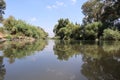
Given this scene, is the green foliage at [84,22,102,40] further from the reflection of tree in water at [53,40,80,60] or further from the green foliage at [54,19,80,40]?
the reflection of tree in water at [53,40,80,60]

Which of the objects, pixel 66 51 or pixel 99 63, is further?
pixel 66 51

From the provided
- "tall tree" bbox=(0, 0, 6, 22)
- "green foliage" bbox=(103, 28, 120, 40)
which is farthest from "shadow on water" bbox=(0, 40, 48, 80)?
"tall tree" bbox=(0, 0, 6, 22)

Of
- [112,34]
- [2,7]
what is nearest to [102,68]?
[112,34]

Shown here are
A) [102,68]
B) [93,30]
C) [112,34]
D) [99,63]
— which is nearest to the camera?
[102,68]

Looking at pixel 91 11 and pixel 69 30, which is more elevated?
pixel 91 11

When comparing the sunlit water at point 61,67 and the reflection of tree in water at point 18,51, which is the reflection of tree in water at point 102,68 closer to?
the sunlit water at point 61,67

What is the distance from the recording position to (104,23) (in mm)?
53062

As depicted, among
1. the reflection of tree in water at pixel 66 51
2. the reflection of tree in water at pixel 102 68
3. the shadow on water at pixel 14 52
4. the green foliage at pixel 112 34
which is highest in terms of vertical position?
the green foliage at pixel 112 34

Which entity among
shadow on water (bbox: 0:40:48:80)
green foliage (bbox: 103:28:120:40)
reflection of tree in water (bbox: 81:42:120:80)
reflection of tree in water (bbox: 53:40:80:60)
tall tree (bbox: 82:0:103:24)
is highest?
tall tree (bbox: 82:0:103:24)

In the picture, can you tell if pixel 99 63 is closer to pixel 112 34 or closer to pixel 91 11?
pixel 112 34

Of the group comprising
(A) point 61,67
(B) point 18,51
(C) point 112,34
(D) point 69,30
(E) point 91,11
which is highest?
(E) point 91,11

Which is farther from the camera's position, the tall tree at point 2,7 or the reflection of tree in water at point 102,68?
the tall tree at point 2,7

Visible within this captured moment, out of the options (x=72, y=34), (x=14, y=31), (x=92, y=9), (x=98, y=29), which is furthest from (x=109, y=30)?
(x=14, y=31)

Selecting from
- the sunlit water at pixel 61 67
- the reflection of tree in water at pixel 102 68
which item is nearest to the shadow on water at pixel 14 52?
the sunlit water at pixel 61 67
